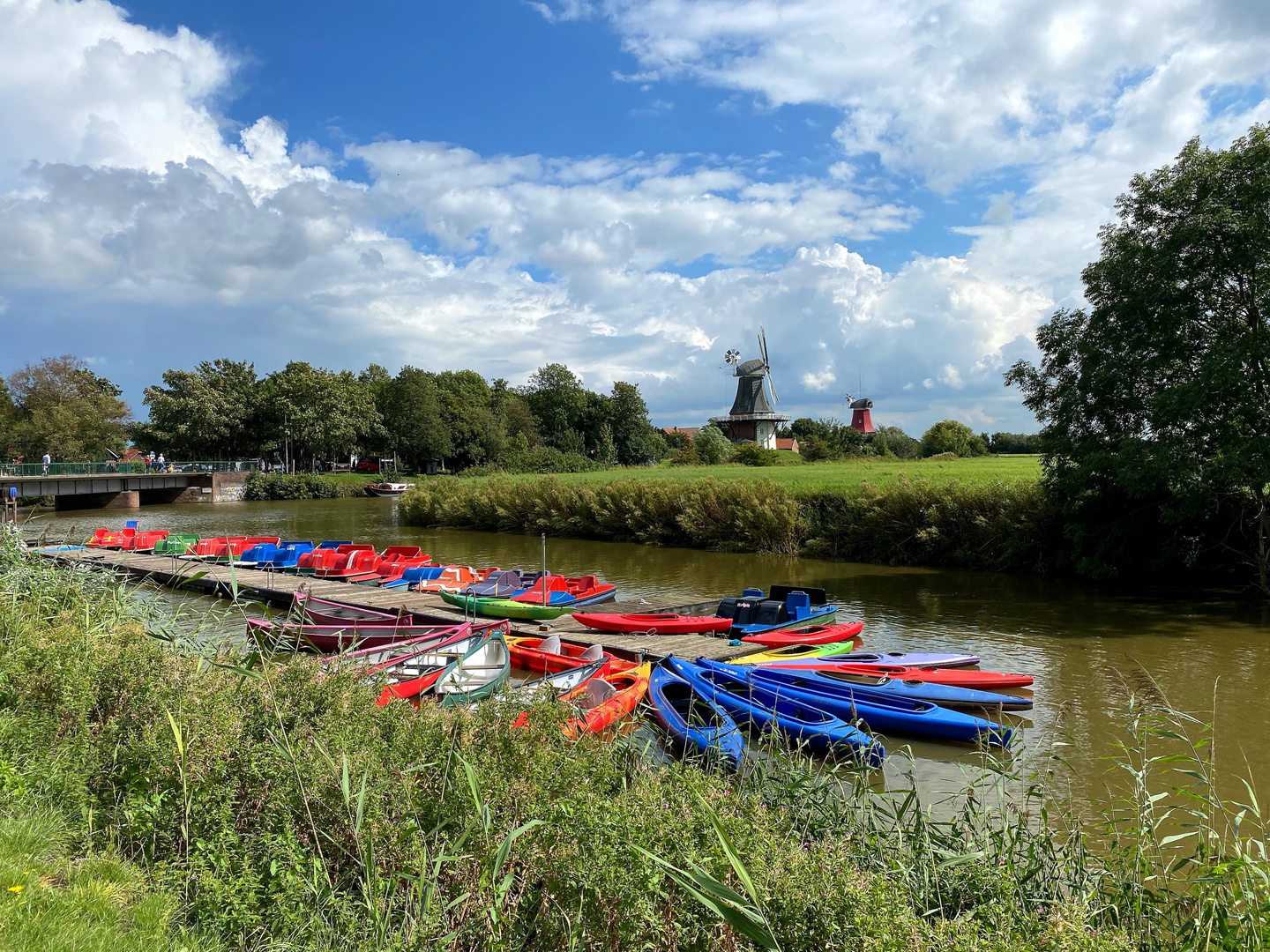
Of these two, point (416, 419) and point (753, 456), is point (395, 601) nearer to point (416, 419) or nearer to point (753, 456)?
point (753, 456)

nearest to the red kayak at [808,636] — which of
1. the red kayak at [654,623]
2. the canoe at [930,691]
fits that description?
the red kayak at [654,623]

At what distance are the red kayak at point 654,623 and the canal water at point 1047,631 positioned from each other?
6.40ft

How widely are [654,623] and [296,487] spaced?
5874cm

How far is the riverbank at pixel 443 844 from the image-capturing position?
3309 mm

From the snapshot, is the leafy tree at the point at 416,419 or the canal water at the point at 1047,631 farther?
the leafy tree at the point at 416,419

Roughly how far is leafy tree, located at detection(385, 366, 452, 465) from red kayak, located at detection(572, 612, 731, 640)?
2680 inches

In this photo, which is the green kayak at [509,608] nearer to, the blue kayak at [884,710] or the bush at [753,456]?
the blue kayak at [884,710]

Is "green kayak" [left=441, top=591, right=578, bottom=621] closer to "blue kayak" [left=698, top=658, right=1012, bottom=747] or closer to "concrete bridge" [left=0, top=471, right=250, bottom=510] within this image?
"blue kayak" [left=698, top=658, right=1012, bottom=747]

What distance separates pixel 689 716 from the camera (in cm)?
662

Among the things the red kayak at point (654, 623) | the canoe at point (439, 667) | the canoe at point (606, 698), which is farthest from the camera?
the red kayak at point (654, 623)

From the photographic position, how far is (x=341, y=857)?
13.7ft

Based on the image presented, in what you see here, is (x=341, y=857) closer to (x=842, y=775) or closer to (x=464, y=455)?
(x=842, y=775)

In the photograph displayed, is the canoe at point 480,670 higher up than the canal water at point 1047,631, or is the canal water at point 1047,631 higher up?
the canoe at point 480,670

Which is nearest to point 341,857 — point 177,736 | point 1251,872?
point 177,736
